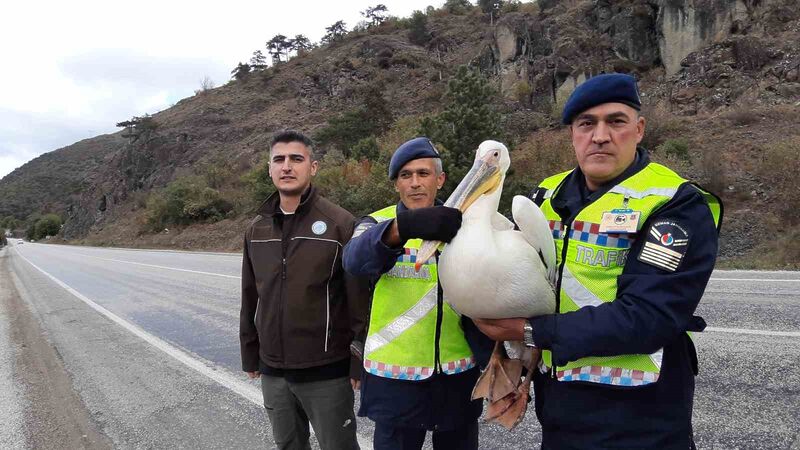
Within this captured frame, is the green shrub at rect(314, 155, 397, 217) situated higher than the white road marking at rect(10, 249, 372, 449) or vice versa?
the green shrub at rect(314, 155, 397, 217)

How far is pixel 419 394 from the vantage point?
208 centimetres

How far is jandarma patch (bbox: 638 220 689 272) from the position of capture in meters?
1.42

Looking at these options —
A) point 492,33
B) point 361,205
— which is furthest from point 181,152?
point 361,205

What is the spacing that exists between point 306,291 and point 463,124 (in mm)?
15294

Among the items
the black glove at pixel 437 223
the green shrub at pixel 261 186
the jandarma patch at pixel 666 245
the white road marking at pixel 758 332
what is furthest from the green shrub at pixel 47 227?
the jandarma patch at pixel 666 245

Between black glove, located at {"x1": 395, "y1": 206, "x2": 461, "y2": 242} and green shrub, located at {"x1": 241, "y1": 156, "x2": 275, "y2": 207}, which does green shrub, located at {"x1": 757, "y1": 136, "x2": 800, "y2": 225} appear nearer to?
black glove, located at {"x1": 395, "y1": 206, "x2": 461, "y2": 242}

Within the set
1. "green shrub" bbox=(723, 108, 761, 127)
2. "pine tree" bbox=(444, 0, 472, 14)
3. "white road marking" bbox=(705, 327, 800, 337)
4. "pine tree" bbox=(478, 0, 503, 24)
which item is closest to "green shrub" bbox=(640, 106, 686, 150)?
"green shrub" bbox=(723, 108, 761, 127)

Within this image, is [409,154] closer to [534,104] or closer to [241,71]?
[534,104]

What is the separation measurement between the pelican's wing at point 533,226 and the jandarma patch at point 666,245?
289 millimetres

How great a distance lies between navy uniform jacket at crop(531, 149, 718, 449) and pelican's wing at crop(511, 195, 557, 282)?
0.52ft

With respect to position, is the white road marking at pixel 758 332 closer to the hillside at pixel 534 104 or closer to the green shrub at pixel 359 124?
the hillside at pixel 534 104

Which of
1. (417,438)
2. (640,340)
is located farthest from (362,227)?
A: (640,340)

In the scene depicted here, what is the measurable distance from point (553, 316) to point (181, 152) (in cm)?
6139

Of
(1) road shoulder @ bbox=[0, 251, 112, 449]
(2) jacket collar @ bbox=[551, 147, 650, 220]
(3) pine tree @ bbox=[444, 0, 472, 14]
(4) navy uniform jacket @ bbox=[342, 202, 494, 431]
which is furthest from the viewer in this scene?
(3) pine tree @ bbox=[444, 0, 472, 14]
